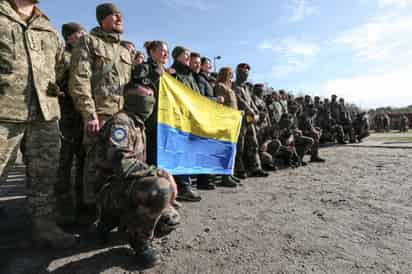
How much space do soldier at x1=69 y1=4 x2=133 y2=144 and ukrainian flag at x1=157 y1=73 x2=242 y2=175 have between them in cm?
74

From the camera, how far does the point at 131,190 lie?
6.81ft

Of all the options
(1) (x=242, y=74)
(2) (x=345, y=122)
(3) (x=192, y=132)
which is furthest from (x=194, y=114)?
(2) (x=345, y=122)

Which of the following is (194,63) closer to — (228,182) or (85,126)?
(228,182)

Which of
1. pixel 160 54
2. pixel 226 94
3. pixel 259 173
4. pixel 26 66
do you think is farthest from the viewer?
pixel 259 173

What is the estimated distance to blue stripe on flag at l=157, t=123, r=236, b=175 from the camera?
377 cm

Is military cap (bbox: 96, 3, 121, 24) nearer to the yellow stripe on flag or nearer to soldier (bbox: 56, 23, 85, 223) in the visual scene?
soldier (bbox: 56, 23, 85, 223)

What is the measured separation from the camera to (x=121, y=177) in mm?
2158

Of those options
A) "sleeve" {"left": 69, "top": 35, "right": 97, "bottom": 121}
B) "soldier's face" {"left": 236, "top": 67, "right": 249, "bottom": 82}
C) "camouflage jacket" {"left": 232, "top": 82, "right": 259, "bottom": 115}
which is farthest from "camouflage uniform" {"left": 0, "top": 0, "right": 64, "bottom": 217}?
"soldier's face" {"left": 236, "top": 67, "right": 249, "bottom": 82}

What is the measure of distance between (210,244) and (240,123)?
→ 3136 millimetres

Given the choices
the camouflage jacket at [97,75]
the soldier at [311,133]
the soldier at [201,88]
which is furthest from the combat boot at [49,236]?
the soldier at [311,133]

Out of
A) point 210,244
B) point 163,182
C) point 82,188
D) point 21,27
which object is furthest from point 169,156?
point 21,27

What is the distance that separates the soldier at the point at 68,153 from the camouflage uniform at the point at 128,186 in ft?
2.99

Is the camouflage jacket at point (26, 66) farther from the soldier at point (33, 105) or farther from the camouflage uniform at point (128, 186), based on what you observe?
the camouflage uniform at point (128, 186)

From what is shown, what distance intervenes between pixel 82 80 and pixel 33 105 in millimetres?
556
